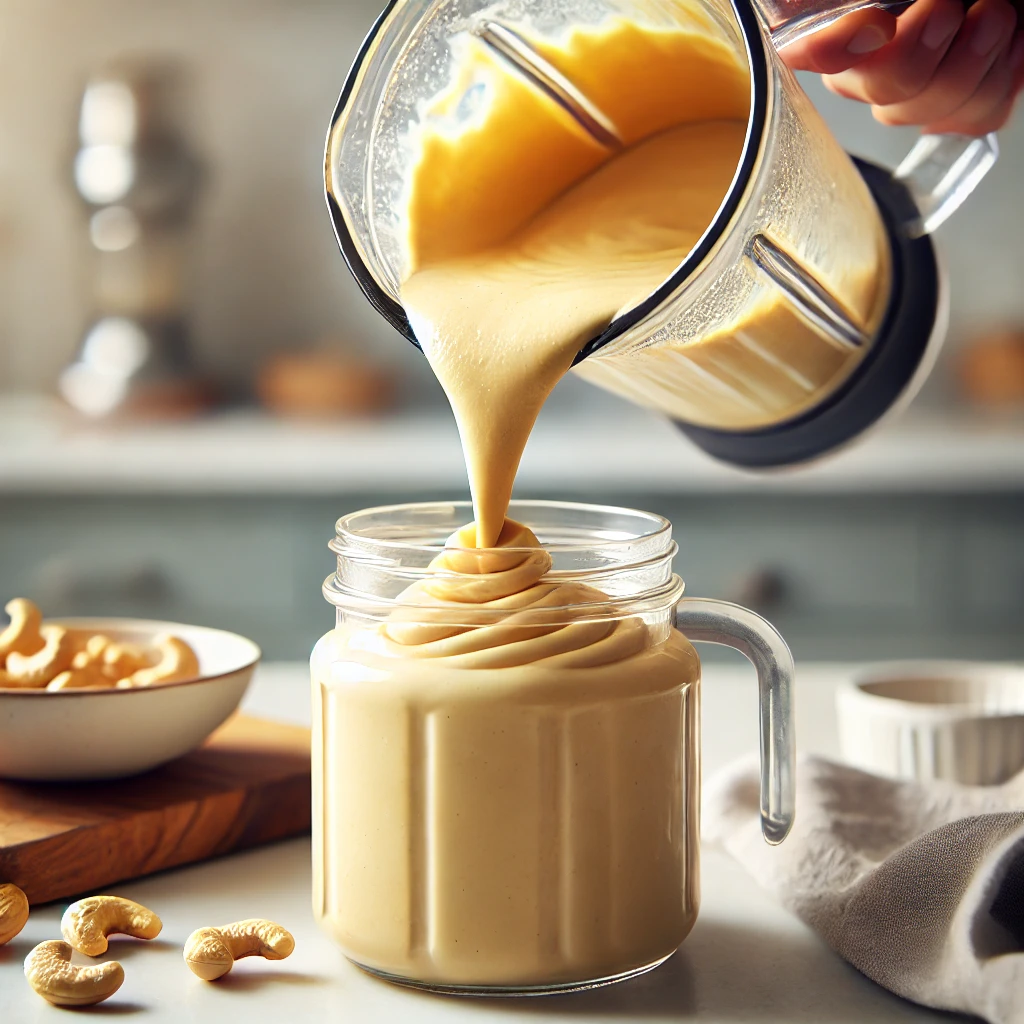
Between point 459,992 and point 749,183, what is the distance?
412mm

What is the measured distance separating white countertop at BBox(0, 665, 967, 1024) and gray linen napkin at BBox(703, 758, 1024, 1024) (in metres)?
0.02

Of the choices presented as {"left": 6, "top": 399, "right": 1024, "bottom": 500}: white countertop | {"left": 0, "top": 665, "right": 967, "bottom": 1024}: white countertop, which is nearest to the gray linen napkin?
{"left": 0, "top": 665, "right": 967, "bottom": 1024}: white countertop

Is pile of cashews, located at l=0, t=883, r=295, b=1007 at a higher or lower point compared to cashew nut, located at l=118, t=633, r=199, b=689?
lower

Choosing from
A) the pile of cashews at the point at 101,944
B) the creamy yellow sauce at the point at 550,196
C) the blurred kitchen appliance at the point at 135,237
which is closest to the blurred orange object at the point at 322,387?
the blurred kitchen appliance at the point at 135,237

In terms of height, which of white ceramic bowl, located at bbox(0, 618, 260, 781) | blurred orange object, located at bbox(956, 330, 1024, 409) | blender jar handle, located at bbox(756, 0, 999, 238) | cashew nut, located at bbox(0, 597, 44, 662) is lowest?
white ceramic bowl, located at bbox(0, 618, 260, 781)

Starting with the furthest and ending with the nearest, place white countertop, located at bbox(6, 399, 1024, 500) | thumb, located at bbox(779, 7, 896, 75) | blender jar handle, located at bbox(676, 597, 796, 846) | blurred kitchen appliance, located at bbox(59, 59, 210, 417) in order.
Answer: blurred kitchen appliance, located at bbox(59, 59, 210, 417)
white countertop, located at bbox(6, 399, 1024, 500)
thumb, located at bbox(779, 7, 896, 75)
blender jar handle, located at bbox(676, 597, 796, 846)

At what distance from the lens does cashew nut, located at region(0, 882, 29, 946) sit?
75cm

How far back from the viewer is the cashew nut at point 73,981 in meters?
0.68

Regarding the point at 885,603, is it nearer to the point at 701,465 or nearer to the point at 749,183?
the point at 701,465

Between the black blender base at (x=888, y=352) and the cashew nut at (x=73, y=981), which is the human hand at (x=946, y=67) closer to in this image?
the black blender base at (x=888, y=352)

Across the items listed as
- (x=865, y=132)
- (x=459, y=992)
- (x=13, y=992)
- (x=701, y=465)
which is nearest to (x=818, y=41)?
(x=459, y=992)

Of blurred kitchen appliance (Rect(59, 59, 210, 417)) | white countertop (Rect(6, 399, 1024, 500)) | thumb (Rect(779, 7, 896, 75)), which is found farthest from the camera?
blurred kitchen appliance (Rect(59, 59, 210, 417))

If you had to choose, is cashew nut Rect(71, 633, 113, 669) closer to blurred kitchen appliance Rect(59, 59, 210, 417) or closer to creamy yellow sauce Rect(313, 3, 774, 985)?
creamy yellow sauce Rect(313, 3, 774, 985)

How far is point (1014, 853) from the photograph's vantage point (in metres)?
0.72
